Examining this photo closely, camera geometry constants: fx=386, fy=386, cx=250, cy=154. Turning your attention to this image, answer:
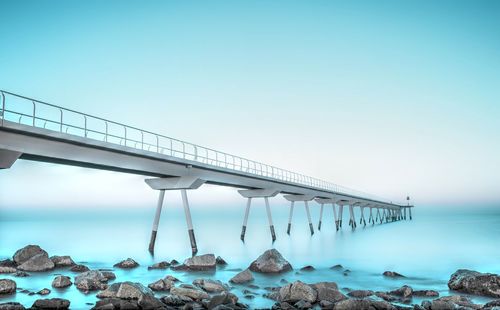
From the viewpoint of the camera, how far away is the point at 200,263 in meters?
23.4

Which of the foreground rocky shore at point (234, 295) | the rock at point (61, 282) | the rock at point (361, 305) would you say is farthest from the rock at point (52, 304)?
the rock at point (361, 305)

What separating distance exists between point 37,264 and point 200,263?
30.3ft

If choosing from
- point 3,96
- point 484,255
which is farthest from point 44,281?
point 484,255

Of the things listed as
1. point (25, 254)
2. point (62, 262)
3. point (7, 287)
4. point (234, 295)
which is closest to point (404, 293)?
point (234, 295)

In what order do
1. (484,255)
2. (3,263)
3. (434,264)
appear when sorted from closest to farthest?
(3,263) < (434,264) < (484,255)

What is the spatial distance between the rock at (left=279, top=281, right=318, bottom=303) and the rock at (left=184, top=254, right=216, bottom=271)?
10.1 m

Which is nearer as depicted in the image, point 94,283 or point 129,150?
point 94,283

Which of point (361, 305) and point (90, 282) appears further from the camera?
point (90, 282)

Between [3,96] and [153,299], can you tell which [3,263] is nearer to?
[3,96]

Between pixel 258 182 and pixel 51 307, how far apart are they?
3061 centimetres

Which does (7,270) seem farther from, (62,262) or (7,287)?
(7,287)

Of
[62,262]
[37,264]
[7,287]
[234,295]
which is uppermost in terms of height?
[234,295]

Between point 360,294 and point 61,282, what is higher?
point 61,282

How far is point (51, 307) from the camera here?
12.6m
